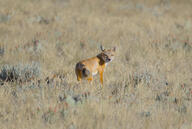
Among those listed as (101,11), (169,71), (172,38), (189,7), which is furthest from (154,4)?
(169,71)

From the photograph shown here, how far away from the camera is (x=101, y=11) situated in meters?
17.2

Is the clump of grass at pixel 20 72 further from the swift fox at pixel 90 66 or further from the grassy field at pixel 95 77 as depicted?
the swift fox at pixel 90 66

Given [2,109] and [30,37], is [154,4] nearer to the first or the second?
[30,37]

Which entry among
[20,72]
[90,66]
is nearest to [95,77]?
[90,66]

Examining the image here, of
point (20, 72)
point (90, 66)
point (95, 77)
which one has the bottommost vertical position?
point (95, 77)

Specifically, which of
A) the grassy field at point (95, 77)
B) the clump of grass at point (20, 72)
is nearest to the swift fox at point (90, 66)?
the grassy field at point (95, 77)

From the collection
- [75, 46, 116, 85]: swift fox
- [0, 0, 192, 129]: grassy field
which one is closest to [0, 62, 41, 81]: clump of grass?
[0, 0, 192, 129]: grassy field

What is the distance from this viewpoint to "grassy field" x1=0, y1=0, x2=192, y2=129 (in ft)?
17.0

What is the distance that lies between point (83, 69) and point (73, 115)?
1.38m

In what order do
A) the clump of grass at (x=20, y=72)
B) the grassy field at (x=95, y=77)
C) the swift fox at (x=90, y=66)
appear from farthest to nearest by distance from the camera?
1. the clump of grass at (x=20, y=72)
2. the swift fox at (x=90, y=66)
3. the grassy field at (x=95, y=77)

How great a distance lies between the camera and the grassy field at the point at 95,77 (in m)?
5.19

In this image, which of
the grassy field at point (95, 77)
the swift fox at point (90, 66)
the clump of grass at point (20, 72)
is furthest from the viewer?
the clump of grass at point (20, 72)

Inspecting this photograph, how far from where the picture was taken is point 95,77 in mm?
7875

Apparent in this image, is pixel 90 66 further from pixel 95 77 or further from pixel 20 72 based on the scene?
pixel 20 72
